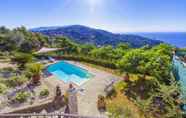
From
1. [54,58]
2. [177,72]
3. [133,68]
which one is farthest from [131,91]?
[54,58]

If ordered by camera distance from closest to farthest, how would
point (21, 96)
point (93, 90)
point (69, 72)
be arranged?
point (21, 96)
point (93, 90)
point (69, 72)

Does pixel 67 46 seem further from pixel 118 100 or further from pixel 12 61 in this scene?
pixel 118 100

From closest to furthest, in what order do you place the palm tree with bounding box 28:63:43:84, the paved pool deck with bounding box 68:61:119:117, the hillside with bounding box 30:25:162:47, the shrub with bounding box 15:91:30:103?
the paved pool deck with bounding box 68:61:119:117, the shrub with bounding box 15:91:30:103, the palm tree with bounding box 28:63:43:84, the hillside with bounding box 30:25:162:47

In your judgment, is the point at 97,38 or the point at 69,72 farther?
the point at 97,38

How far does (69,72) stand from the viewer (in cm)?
2595

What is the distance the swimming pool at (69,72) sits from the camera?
74.5 ft

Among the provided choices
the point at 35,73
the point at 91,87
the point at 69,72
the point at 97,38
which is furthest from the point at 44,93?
the point at 97,38

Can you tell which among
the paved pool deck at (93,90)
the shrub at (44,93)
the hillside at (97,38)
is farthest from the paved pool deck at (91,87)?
the hillside at (97,38)

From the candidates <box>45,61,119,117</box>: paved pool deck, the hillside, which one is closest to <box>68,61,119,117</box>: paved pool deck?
<box>45,61,119,117</box>: paved pool deck

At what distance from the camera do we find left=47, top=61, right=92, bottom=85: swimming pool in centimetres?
2270

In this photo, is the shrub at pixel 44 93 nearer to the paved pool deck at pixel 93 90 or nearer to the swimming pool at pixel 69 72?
the paved pool deck at pixel 93 90

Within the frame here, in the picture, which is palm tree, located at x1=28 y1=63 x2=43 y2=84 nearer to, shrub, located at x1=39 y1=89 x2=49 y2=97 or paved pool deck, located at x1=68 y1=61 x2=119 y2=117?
shrub, located at x1=39 y1=89 x2=49 y2=97

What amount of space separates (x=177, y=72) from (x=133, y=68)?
4164mm

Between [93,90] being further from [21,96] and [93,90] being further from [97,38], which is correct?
[97,38]
